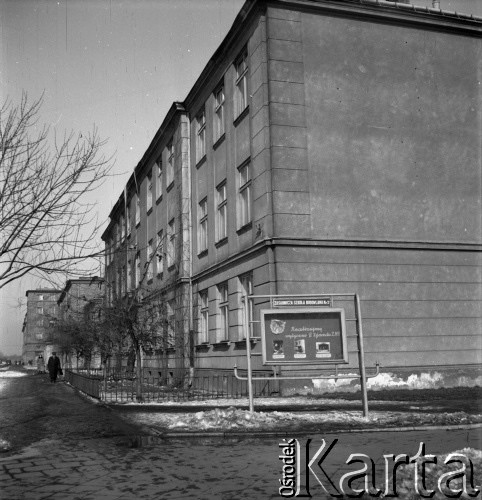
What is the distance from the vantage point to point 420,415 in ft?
37.6

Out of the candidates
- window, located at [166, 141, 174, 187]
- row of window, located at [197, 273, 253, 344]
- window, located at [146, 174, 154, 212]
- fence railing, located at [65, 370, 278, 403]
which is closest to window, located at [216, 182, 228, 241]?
row of window, located at [197, 273, 253, 344]

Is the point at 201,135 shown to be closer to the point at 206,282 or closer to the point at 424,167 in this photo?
the point at 206,282

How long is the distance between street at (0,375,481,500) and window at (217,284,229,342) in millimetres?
11540

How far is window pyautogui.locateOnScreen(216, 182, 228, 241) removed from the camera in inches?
926

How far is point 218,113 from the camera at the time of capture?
2473 centimetres

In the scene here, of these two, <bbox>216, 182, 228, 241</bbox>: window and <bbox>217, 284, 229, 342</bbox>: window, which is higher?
<bbox>216, 182, 228, 241</bbox>: window

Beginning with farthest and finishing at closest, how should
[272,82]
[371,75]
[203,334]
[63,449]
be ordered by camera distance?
[203,334] < [371,75] < [272,82] < [63,449]

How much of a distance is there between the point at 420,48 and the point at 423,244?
6921 millimetres

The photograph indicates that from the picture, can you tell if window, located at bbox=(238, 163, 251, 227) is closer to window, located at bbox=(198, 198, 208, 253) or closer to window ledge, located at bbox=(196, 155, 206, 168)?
window, located at bbox=(198, 198, 208, 253)

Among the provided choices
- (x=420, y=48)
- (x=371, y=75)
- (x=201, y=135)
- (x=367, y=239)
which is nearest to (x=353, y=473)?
(x=367, y=239)

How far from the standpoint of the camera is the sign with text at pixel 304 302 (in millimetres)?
11953

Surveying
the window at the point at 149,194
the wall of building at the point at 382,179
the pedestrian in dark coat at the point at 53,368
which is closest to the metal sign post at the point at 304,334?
the wall of building at the point at 382,179

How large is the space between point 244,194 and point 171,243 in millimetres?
9175

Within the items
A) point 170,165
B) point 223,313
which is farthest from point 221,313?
point 170,165
